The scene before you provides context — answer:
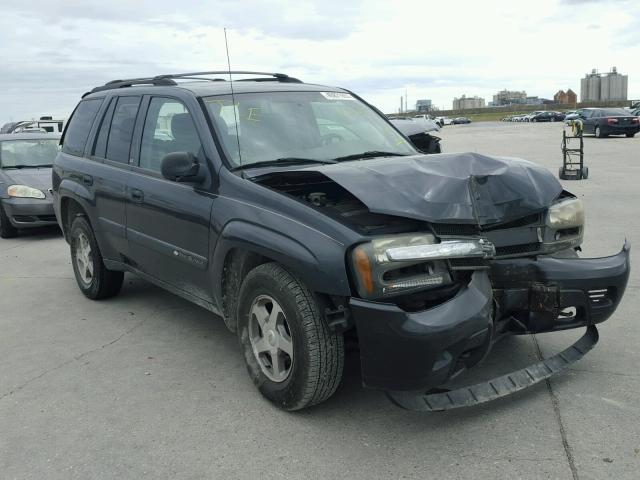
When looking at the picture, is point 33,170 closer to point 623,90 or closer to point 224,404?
point 224,404

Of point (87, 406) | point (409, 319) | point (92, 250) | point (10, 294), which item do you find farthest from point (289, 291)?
point (10, 294)

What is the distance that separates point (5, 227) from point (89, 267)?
5081mm

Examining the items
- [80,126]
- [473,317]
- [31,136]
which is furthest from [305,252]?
[31,136]

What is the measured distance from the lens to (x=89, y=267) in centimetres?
598

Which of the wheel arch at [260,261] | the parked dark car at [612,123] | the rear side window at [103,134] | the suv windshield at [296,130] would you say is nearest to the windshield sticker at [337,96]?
the suv windshield at [296,130]

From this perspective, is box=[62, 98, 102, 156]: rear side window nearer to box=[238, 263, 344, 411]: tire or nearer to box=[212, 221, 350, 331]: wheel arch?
box=[212, 221, 350, 331]: wheel arch

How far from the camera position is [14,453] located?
3.30 m

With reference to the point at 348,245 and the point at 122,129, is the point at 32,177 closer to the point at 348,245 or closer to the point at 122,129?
the point at 122,129

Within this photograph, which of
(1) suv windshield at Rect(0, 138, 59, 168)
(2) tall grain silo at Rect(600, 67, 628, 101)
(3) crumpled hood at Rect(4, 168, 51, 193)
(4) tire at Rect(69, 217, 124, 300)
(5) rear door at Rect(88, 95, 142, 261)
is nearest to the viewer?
(5) rear door at Rect(88, 95, 142, 261)

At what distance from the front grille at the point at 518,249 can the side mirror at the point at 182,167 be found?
73.5 inches

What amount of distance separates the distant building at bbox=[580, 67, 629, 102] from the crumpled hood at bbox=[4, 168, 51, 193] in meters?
116

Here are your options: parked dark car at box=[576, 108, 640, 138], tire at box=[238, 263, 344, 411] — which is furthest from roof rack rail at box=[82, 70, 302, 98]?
parked dark car at box=[576, 108, 640, 138]

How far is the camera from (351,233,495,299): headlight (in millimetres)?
3000

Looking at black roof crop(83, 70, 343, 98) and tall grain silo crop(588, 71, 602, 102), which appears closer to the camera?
black roof crop(83, 70, 343, 98)
